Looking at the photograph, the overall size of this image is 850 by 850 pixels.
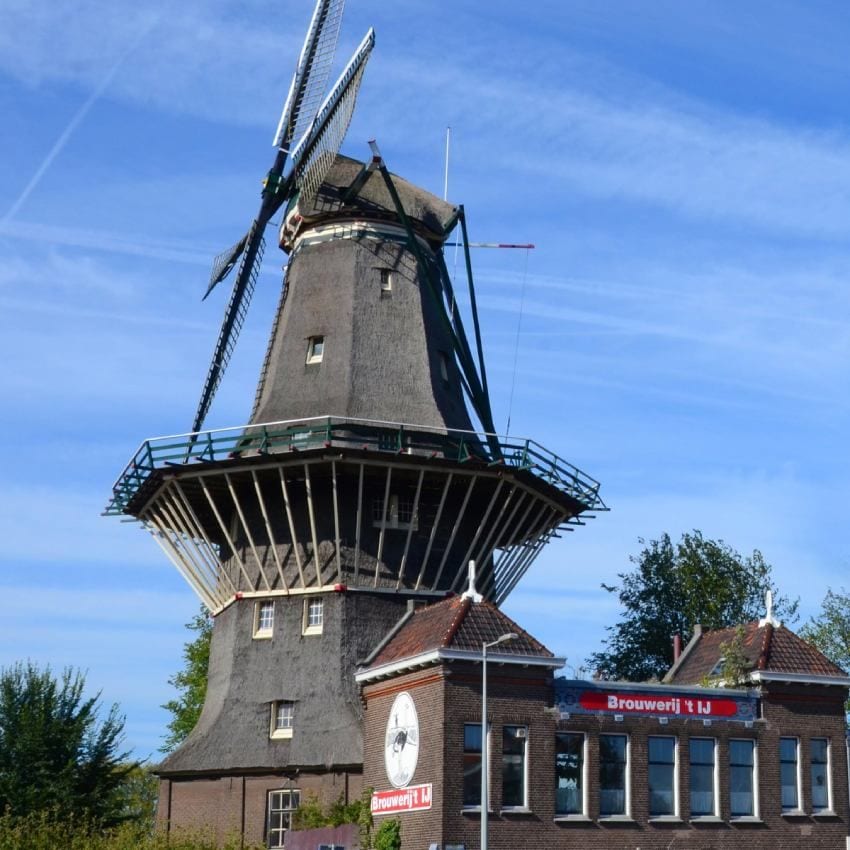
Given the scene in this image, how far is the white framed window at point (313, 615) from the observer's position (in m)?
39.4

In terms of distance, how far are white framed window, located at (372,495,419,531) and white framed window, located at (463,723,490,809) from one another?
367 inches

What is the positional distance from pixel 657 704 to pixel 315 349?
15851mm

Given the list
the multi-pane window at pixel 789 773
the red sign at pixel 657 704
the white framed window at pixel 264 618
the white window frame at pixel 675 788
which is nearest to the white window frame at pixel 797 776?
the multi-pane window at pixel 789 773

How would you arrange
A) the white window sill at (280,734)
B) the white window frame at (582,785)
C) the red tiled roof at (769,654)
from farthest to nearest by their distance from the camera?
the white window sill at (280,734) → the red tiled roof at (769,654) → the white window frame at (582,785)

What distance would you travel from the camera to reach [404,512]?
40688mm

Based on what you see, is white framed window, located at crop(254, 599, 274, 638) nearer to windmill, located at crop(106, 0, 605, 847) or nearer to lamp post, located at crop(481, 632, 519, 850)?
windmill, located at crop(106, 0, 605, 847)

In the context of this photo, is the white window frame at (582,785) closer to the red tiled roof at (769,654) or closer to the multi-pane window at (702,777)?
the multi-pane window at (702,777)

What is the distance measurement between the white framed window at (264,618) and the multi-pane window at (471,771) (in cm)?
1004

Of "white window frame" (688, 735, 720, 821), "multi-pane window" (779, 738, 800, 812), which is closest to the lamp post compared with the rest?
"white window frame" (688, 735, 720, 821)

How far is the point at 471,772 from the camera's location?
3147cm

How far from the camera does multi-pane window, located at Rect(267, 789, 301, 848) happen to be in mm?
37125

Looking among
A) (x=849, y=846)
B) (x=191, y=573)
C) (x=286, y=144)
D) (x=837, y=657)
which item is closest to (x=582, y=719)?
(x=849, y=846)

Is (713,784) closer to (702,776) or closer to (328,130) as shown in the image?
(702,776)

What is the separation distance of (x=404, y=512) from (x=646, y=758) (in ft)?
34.7
